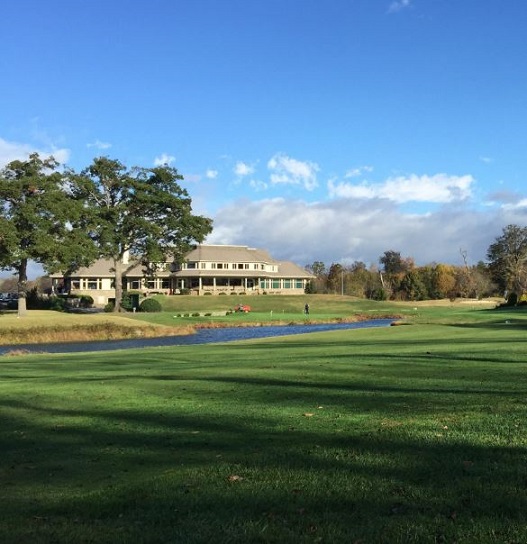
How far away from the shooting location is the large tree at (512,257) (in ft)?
341

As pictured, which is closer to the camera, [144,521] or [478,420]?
[144,521]

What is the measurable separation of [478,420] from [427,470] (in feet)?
8.04

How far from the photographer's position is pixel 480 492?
5.14 meters

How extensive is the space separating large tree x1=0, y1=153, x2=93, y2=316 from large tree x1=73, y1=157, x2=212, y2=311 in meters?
8.74

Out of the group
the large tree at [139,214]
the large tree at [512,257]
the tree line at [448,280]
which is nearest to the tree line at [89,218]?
the large tree at [139,214]

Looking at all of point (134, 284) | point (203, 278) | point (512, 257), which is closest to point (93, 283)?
point (134, 284)

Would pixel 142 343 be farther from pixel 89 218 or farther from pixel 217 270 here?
pixel 217 270

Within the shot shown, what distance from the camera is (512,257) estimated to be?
106 meters

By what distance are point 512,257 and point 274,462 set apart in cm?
10850

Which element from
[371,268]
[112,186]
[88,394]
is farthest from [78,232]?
[371,268]

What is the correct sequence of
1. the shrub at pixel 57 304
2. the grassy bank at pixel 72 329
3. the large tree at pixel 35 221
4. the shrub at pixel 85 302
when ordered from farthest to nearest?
the shrub at pixel 85 302 → the shrub at pixel 57 304 → the large tree at pixel 35 221 → the grassy bank at pixel 72 329

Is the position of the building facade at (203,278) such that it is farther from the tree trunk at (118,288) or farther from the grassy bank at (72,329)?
the grassy bank at (72,329)

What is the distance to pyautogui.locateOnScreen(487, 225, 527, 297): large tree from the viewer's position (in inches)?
4096

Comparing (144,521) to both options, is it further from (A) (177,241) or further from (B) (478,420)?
(A) (177,241)
